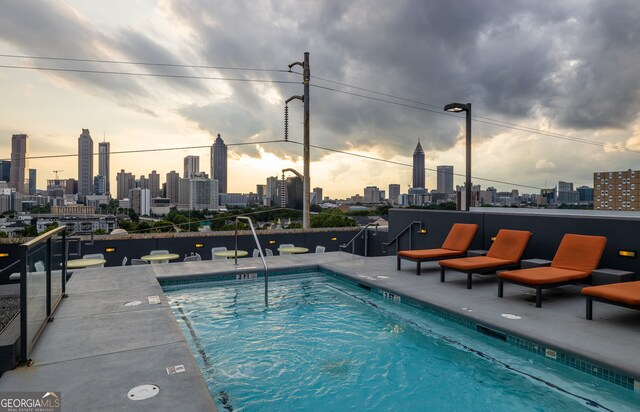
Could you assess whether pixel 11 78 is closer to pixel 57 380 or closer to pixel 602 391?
pixel 57 380

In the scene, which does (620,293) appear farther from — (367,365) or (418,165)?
(418,165)

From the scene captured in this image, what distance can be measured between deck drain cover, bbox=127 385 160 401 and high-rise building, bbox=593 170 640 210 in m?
10.1

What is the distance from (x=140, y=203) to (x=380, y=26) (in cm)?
5256

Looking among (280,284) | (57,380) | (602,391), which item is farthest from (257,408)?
(280,284)

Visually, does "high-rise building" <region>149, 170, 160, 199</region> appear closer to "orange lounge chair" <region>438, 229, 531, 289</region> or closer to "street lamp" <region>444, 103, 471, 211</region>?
"street lamp" <region>444, 103, 471, 211</region>

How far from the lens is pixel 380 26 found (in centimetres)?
1323

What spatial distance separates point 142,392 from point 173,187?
55637 millimetres

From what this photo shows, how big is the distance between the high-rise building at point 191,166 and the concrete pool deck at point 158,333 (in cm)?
4174

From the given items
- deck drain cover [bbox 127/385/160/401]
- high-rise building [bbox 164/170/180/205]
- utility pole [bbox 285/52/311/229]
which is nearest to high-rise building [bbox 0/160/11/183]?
high-rise building [bbox 164/170/180/205]

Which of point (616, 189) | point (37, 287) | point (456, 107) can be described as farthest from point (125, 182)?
point (616, 189)

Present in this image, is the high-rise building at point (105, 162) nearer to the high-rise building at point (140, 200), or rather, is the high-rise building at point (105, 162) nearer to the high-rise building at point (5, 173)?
the high-rise building at point (5, 173)

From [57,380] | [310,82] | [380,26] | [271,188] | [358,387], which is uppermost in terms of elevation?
[380,26]

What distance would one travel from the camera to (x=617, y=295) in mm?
4105

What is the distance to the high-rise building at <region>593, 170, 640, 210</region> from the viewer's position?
938 centimetres
